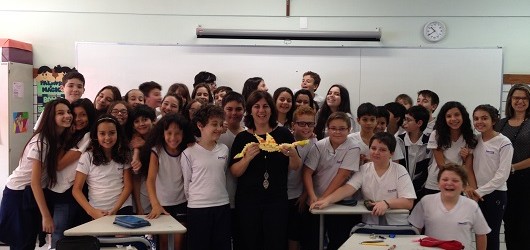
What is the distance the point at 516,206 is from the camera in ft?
12.1

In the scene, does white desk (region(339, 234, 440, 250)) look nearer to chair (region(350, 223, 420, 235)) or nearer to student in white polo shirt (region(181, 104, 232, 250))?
chair (region(350, 223, 420, 235))

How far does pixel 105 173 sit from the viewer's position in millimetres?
3014

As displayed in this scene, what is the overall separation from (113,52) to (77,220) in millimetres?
2962

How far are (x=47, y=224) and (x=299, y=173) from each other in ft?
5.96

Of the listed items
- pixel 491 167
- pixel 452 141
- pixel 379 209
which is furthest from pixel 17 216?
pixel 491 167

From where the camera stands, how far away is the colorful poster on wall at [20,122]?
5250 millimetres

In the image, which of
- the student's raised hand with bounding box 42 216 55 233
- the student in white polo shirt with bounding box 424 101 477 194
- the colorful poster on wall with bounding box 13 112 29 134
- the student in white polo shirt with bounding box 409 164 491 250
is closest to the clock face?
the student in white polo shirt with bounding box 424 101 477 194

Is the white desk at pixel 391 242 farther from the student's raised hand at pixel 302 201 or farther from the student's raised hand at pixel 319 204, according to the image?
the student's raised hand at pixel 302 201

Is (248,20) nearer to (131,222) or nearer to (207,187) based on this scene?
(207,187)

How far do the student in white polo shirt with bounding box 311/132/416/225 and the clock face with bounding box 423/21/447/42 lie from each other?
2972 mm

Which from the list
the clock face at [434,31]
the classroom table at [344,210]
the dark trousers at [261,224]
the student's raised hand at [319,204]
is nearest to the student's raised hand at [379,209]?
the classroom table at [344,210]

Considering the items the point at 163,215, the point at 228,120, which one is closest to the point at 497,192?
the point at 228,120

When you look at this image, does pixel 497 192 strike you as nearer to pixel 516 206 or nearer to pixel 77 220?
pixel 516 206

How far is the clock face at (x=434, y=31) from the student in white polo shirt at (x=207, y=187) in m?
3.66
